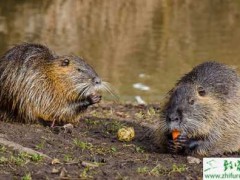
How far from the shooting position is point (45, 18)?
15.5 m

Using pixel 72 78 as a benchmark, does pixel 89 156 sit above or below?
below

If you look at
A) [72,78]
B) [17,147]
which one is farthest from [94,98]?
[17,147]

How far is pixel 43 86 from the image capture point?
611 centimetres

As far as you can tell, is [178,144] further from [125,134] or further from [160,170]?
[125,134]

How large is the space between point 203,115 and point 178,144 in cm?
28

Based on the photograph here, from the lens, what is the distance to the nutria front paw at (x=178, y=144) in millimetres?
5188

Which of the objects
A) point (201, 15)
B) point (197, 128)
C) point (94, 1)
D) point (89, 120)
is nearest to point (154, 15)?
point (201, 15)

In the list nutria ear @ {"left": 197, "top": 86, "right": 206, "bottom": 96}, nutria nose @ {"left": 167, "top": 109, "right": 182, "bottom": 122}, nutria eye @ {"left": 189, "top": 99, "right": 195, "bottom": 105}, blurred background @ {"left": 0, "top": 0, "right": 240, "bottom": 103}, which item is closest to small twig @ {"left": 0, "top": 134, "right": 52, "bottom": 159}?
nutria nose @ {"left": 167, "top": 109, "right": 182, "bottom": 122}

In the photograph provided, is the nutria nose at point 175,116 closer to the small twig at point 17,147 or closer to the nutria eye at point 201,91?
the nutria eye at point 201,91

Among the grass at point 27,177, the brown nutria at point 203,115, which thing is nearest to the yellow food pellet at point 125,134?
the brown nutria at point 203,115

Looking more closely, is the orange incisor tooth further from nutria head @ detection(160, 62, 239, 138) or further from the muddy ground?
the muddy ground

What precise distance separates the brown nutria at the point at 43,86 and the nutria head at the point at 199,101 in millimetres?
994

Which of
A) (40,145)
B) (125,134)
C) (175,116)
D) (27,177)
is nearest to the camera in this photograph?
(27,177)

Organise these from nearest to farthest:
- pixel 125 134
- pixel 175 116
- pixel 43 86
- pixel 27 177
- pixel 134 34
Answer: pixel 27 177 < pixel 175 116 < pixel 125 134 < pixel 43 86 < pixel 134 34
